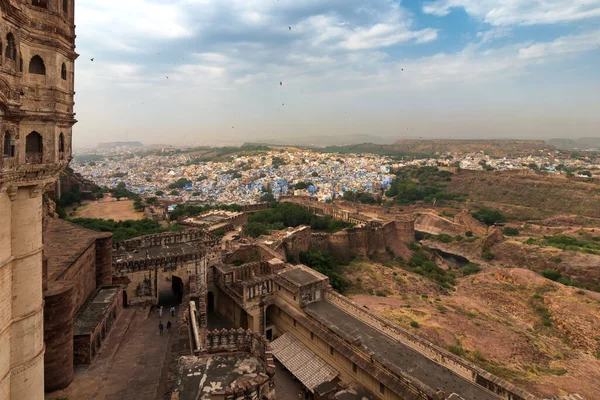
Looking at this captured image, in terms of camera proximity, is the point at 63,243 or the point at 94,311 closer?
the point at 94,311

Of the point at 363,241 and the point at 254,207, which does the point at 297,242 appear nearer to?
the point at 363,241

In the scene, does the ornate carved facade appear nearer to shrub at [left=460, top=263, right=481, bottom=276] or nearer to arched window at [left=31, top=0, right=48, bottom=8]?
arched window at [left=31, top=0, right=48, bottom=8]

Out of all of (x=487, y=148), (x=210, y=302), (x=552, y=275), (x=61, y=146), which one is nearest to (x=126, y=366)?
(x=61, y=146)

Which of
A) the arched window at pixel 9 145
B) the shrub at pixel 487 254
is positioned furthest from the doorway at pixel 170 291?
the shrub at pixel 487 254

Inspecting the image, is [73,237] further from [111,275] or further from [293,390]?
[293,390]

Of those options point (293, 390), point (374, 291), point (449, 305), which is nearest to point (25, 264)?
point (293, 390)
